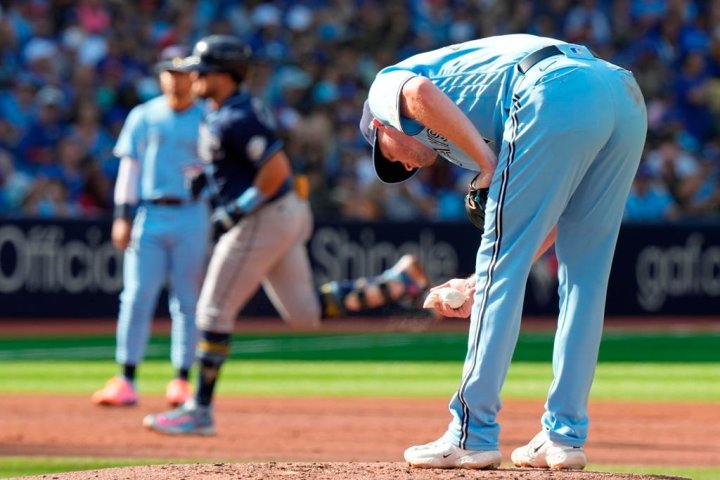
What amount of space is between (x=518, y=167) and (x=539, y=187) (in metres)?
0.11

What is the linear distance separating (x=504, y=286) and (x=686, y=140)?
17.2 m

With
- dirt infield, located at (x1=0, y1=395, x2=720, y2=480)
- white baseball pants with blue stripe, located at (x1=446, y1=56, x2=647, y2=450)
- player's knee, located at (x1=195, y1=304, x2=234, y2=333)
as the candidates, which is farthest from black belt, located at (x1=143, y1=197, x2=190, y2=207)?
white baseball pants with blue stripe, located at (x1=446, y1=56, x2=647, y2=450)

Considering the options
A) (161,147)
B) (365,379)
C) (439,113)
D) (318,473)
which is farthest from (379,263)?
(439,113)

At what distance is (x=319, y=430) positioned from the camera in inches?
351

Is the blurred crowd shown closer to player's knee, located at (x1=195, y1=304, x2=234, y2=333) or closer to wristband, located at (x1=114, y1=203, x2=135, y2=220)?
wristband, located at (x1=114, y1=203, x2=135, y2=220)

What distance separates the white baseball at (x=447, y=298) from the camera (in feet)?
17.2

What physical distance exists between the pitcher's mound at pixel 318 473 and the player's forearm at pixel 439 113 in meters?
1.17

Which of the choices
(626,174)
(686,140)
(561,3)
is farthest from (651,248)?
(626,174)

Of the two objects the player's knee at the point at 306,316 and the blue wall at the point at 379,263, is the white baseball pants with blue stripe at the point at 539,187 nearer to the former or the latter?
the player's knee at the point at 306,316

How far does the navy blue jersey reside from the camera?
8578 mm

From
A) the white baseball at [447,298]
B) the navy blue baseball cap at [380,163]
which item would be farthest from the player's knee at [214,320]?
the white baseball at [447,298]

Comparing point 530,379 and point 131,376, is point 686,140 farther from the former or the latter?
point 131,376

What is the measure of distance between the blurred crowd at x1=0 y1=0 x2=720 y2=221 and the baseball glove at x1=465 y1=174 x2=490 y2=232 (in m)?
12.6

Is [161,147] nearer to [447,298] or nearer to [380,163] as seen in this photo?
[380,163]
